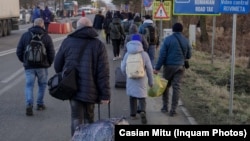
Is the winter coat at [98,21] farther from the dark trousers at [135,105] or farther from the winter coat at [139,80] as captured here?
the winter coat at [139,80]

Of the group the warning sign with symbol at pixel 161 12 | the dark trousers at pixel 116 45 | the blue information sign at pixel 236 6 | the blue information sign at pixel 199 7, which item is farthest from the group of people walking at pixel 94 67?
the warning sign with symbol at pixel 161 12

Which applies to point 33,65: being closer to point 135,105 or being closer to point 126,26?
point 135,105

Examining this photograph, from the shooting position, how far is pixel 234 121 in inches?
362

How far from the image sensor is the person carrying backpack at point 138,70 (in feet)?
28.9

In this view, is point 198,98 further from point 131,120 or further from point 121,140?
point 121,140

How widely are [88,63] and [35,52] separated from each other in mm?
3026

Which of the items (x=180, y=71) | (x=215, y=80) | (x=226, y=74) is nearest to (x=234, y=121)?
(x=180, y=71)

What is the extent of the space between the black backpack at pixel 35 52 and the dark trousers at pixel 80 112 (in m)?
2.79

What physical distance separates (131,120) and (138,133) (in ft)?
15.7

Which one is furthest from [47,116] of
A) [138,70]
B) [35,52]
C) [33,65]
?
[138,70]

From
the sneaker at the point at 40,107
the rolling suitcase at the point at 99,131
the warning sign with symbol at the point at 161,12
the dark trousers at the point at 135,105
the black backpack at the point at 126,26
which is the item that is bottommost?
the sneaker at the point at 40,107

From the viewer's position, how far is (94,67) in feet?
21.4

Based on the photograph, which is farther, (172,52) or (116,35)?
(116,35)

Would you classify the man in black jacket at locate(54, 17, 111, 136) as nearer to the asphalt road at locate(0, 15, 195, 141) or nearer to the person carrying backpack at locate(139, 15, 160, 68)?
the asphalt road at locate(0, 15, 195, 141)
